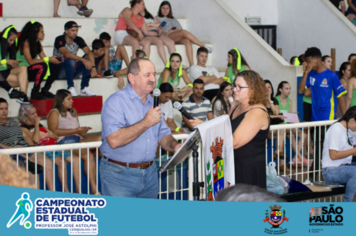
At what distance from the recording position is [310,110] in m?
7.76

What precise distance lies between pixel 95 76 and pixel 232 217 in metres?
5.99

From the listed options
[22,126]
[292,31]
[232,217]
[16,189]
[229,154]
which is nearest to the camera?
[232,217]

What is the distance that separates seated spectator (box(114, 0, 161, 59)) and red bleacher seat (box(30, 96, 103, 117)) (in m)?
1.42

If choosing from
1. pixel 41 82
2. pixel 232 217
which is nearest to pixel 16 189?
pixel 232 217

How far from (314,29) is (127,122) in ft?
27.9

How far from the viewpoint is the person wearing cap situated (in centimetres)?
727

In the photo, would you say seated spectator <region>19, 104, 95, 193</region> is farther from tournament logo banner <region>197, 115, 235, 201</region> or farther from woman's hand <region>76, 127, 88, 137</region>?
tournament logo banner <region>197, 115, 235, 201</region>

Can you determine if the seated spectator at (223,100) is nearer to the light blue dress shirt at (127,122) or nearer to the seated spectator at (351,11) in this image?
the light blue dress shirt at (127,122)

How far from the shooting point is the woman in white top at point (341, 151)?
189 inches

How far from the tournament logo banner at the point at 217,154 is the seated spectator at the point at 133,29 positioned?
540 centimetres

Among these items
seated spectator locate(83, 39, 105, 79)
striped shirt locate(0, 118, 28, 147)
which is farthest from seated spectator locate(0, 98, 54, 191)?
seated spectator locate(83, 39, 105, 79)

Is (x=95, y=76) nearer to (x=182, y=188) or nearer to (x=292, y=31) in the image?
(x=182, y=188)

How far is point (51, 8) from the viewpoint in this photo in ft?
31.2

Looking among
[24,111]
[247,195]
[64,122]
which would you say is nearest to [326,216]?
[247,195]
